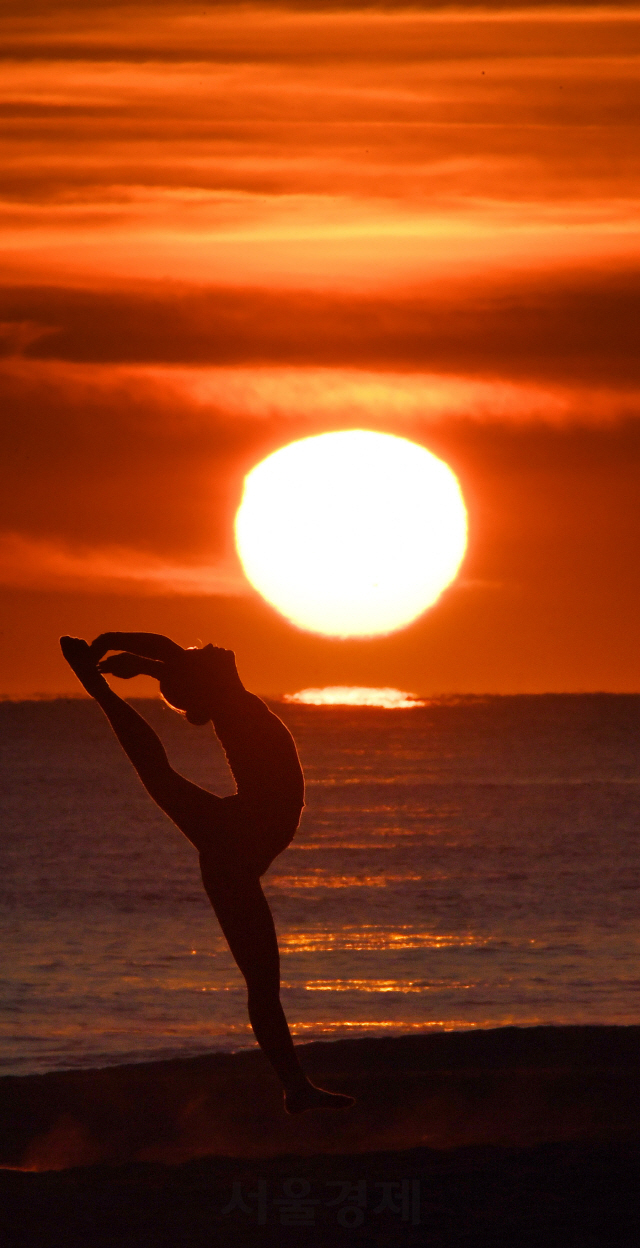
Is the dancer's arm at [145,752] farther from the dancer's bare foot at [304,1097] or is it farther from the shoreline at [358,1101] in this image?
the shoreline at [358,1101]

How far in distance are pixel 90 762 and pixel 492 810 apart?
64.0 metres

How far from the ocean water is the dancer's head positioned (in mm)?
12441

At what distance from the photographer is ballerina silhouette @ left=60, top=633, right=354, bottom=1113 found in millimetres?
7945

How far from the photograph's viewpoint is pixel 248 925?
8.03 metres

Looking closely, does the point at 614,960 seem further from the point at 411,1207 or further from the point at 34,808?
the point at 34,808

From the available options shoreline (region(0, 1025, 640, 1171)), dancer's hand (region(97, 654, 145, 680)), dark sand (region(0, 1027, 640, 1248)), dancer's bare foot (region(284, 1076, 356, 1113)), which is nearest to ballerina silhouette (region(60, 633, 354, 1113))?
dancer's hand (region(97, 654, 145, 680))

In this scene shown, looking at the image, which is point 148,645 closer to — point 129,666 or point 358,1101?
point 129,666

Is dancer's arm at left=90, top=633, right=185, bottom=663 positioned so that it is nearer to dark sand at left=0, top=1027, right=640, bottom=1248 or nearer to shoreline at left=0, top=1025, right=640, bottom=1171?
dark sand at left=0, top=1027, right=640, bottom=1248

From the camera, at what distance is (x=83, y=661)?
25.9 feet

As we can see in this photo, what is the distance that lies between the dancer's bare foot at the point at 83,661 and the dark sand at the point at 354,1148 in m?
3.36

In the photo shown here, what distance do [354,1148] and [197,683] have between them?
4.61 meters

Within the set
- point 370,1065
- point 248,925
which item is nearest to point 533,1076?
point 370,1065

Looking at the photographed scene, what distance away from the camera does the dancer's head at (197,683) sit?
7984 mm

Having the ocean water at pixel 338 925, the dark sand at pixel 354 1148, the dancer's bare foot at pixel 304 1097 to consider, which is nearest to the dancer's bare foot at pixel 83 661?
the dancer's bare foot at pixel 304 1097
